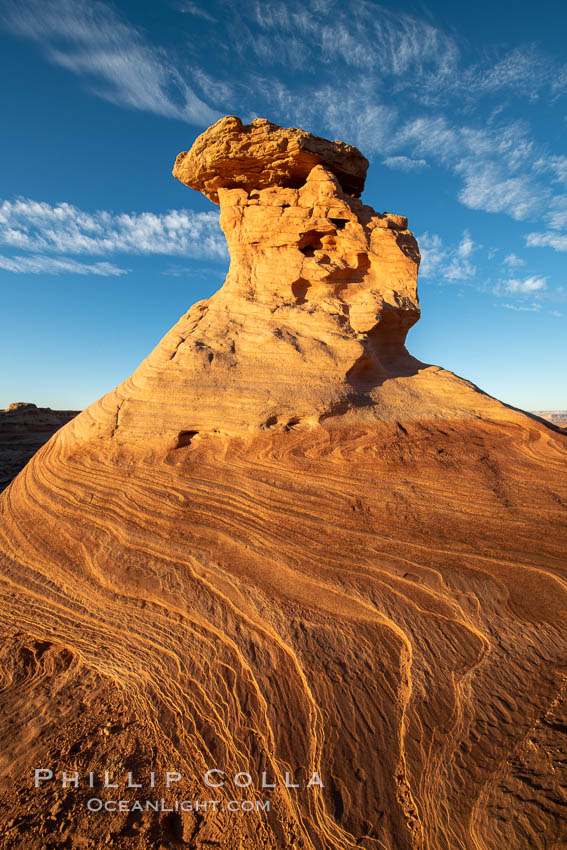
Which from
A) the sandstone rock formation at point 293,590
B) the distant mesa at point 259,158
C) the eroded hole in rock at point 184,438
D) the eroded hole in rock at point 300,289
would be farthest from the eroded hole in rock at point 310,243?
the eroded hole in rock at point 184,438

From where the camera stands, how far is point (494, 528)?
529cm

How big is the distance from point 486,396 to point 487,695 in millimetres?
5621

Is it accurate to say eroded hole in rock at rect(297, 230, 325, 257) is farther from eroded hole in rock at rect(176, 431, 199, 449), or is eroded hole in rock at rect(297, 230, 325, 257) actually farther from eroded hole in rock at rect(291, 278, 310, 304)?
eroded hole in rock at rect(176, 431, 199, 449)

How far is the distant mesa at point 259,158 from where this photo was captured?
8219mm

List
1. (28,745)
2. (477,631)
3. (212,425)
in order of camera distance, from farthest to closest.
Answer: (212,425)
(477,631)
(28,745)

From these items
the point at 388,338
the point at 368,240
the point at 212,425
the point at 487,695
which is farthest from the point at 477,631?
the point at 368,240

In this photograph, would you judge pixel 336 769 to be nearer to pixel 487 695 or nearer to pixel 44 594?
pixel 487 695

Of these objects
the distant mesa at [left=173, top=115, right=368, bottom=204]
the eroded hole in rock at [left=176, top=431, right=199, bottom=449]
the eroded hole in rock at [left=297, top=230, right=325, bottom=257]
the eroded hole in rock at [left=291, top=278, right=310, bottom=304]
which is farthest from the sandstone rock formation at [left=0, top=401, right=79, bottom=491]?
the eroded hole in rock at [left=297, top=230, right=325, bottom=257]

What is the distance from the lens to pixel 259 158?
8391mm

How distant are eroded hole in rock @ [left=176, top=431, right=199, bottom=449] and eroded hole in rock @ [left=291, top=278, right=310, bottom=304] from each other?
12.8ft

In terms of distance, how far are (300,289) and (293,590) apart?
642 centimetres

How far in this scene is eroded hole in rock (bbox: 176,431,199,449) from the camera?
6348 millimetres

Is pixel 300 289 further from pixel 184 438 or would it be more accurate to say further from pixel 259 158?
pixel 184 438

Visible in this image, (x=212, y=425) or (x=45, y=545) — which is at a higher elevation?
(x=212, y=425)
